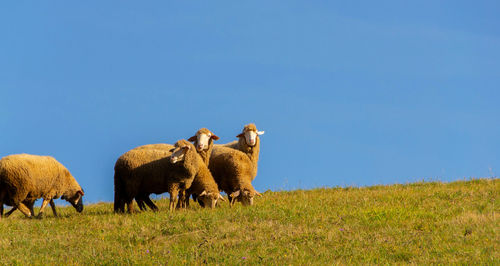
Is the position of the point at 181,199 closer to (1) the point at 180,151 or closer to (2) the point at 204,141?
(1) the point at 180,151

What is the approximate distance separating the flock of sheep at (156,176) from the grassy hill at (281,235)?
1.31 meters

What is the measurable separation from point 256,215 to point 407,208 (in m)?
3.89

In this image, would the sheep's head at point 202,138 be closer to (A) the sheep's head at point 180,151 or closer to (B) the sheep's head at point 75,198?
(A) the sheep's head at point 180,151

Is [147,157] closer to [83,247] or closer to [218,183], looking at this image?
[218,183]

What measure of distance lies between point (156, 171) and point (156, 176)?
14cm

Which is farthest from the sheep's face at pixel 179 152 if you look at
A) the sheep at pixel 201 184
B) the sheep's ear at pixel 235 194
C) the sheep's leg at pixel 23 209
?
the sheep's leg at pixel 23 209

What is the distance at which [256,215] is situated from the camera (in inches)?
547

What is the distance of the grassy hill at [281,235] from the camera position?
34.1ft

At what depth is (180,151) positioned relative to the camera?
1562 cm

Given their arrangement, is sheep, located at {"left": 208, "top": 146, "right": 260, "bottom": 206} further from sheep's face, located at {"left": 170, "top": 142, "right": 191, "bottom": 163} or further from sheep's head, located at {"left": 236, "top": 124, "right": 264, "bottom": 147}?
sheep's face, located at {"left": 170, "top": 142, "right": 191, "bottom": 163}

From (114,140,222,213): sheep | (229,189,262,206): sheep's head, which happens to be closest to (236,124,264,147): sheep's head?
(229,189,262,206): sheep's head

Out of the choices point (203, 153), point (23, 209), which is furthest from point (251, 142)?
point (23, 209)

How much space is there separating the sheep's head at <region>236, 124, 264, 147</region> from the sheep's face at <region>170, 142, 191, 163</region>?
395 centimetres

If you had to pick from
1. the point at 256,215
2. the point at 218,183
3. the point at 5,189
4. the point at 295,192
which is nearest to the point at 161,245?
the point at 256,215
